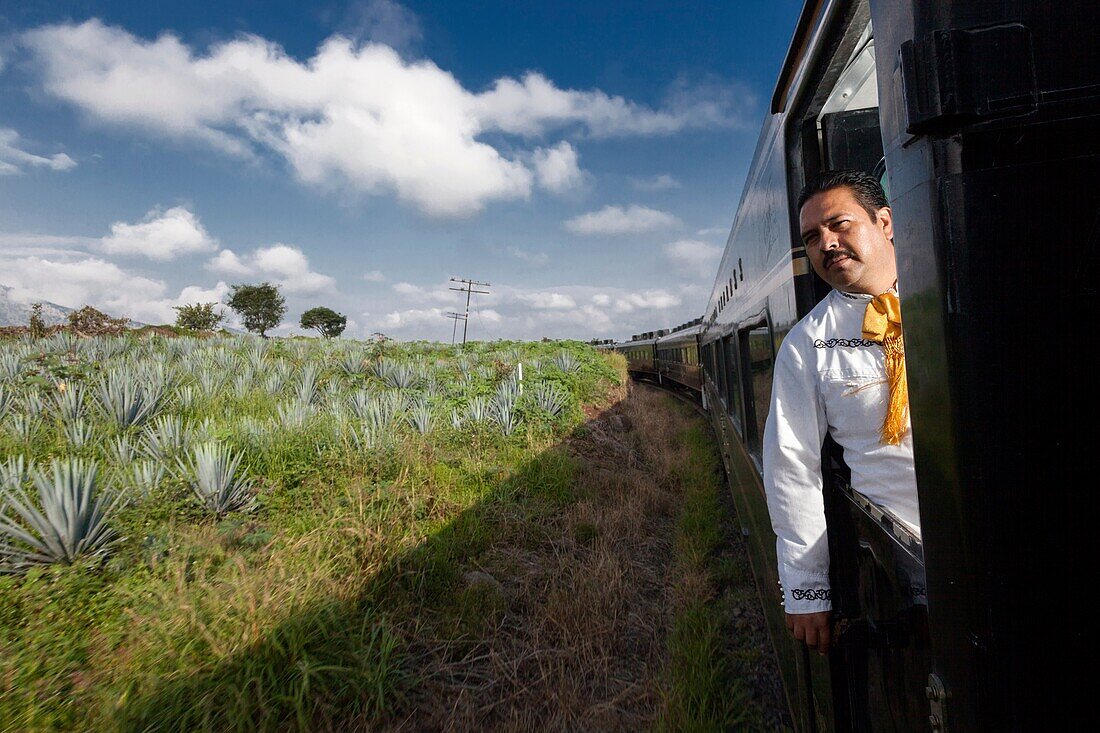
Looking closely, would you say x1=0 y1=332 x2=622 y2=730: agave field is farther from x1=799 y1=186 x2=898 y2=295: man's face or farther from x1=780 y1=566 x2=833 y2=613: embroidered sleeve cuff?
x1=799 y1=186 x2=898 y2=295: man's face

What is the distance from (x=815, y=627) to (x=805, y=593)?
0.10 metres

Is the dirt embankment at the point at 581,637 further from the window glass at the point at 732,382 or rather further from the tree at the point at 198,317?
the tree at the point at 198,317

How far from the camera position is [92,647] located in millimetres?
2555

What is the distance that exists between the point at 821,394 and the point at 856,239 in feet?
1.46

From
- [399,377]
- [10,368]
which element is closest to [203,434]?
[399,377]

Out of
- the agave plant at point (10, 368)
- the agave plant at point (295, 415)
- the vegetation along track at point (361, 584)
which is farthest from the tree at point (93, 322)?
the agave plant at point (295, 415)

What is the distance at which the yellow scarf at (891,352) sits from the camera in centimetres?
125

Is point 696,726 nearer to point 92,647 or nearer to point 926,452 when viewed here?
point 926,452

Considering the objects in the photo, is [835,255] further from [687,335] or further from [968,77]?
[687,335]

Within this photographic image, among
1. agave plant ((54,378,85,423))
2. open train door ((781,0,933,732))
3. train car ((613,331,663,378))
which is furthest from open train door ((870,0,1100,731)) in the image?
train car ((613,331,663,378))

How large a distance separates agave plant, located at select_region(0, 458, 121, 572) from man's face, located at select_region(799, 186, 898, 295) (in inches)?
167

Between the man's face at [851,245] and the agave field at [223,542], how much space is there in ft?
Result: 9.27

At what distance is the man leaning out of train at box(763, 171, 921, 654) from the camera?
135cm

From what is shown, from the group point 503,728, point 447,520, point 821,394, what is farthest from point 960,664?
point 447,520
